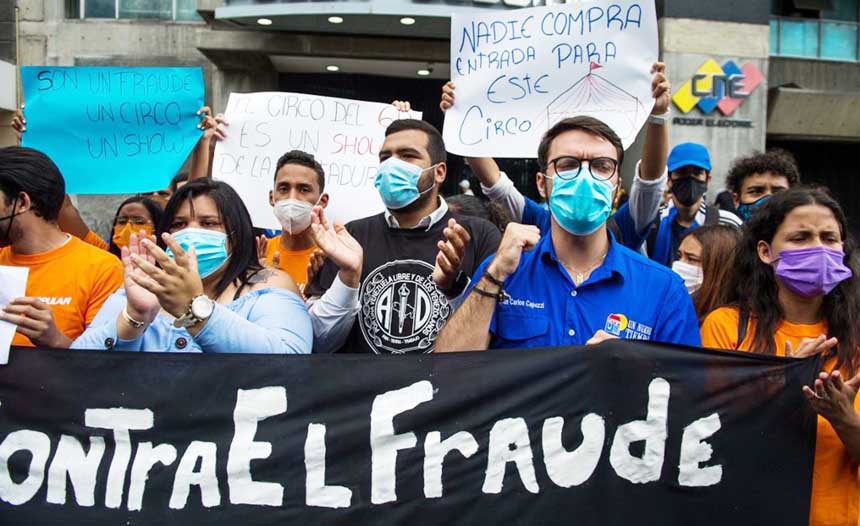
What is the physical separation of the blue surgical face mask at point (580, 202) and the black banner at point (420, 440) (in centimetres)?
41

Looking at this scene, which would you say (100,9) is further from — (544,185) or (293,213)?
(544,185)

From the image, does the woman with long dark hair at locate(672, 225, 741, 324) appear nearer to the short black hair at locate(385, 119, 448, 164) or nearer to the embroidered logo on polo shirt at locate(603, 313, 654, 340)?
the embroidered logo on polo shirt at locate(603, 313, 654, 340)

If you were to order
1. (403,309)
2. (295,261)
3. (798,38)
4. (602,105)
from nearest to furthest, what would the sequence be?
1. (403,309)
2. (602,105)
3. (295,261)
4. (798,38)

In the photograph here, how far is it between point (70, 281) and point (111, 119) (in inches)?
76.2

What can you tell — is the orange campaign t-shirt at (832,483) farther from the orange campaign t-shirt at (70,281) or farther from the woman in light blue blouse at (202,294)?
the orange campaign t-shirt at (70,281)

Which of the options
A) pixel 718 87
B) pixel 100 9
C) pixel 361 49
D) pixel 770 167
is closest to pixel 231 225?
pixel 770 167

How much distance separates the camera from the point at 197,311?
2.22 meters

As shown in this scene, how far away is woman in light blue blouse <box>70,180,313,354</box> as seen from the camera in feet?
7.30

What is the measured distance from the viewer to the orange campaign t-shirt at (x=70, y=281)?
8.83 ft

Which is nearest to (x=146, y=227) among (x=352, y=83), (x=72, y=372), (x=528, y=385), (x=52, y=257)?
(x=52, y=257)

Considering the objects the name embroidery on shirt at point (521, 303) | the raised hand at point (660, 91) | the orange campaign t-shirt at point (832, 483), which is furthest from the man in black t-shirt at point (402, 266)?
the orange campaign t-shirt at point (832, 483)

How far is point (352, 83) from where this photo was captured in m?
13.5

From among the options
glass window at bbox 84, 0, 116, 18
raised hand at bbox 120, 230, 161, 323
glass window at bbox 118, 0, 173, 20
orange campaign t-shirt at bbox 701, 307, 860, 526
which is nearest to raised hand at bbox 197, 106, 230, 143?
raised hand at bbox 120, 230, 161, 323

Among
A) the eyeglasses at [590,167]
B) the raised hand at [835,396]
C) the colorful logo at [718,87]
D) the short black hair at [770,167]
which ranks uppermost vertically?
the colorful logo at [718,87]
